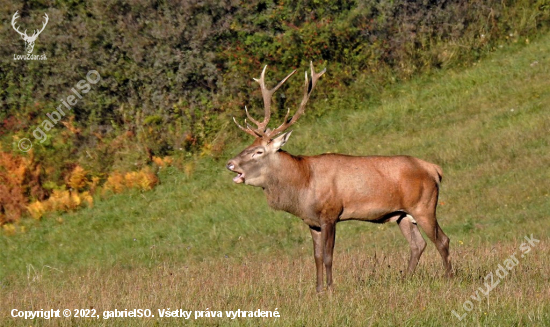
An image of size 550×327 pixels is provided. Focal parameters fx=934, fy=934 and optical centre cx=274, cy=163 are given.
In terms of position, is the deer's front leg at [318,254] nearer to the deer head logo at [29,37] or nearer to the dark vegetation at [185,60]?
the dark vegetation at [185,60]

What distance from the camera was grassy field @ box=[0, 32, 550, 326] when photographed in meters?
9.38

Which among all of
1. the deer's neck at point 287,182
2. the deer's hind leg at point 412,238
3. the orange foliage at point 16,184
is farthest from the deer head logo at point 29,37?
the deer's hind leg at point 412,238

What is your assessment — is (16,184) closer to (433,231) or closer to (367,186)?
(367,186)

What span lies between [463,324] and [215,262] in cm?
735

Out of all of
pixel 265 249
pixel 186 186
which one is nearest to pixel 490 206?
pixel 265 249

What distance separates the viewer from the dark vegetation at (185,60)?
22.1 meters

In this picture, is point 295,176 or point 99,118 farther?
point 99,118

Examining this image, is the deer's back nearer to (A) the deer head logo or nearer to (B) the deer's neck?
(B) the deer's neck

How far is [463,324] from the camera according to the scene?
8.32 m

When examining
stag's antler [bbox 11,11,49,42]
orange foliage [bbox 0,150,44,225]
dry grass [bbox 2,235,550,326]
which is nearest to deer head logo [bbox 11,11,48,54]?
stag's antler [bbox 11,11,49,42]

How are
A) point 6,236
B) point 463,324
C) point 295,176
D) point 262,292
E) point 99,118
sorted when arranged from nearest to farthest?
A: point 463,324, point 262,292, point 295,176, point 6,236, point 99,118

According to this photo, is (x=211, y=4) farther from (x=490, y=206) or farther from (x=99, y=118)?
(x=490, y=206)

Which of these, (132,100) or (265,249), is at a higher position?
(132,100)

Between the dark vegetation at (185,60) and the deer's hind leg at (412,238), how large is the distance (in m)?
9.63
